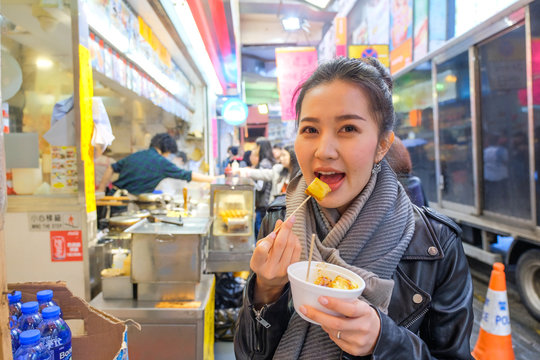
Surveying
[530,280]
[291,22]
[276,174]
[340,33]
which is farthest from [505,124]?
[340,33]

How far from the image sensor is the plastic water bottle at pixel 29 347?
3.89 ft

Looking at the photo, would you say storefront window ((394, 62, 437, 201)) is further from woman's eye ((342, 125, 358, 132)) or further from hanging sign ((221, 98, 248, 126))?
woman's eye ((342, 125, 358, 132))

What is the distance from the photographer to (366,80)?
1.39m

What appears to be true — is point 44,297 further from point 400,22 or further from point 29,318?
point 400,22

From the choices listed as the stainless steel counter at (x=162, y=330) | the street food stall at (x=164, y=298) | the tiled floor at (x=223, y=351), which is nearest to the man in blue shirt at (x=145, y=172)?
the tiled floor at (x=223, y=351)

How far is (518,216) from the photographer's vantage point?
466cm

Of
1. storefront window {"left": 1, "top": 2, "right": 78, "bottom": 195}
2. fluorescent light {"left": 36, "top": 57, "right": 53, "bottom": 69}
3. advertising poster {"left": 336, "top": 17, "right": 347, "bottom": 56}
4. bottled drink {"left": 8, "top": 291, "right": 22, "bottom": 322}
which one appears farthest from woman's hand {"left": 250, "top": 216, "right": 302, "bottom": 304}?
advertising poster {"left": 336, "top": 17, "right": 347, "bottom": 56}

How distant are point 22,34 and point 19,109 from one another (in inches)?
44.0

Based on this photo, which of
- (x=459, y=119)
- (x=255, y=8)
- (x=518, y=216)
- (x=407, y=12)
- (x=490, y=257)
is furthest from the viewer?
(x=255, y=8)

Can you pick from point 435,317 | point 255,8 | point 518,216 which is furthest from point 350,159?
point 255,8

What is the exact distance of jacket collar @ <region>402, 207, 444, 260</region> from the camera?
1.38m

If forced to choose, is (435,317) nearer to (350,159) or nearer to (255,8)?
(350,159)

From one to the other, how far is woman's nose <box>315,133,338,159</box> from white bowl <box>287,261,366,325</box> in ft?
1.37

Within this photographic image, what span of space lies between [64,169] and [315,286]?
8.77 feet
